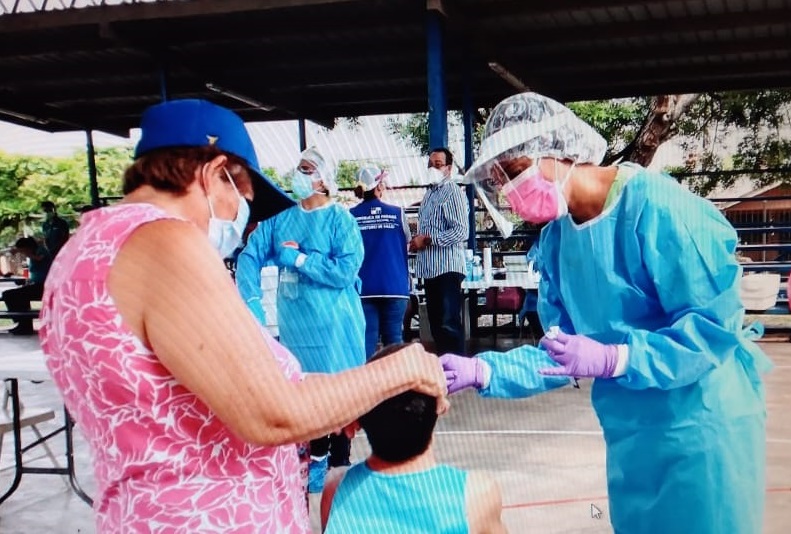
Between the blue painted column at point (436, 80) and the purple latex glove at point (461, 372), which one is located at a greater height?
the blue painted column at point (436, 80)

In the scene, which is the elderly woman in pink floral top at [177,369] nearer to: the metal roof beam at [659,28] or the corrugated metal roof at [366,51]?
the corrugated metal roof at [366,51]

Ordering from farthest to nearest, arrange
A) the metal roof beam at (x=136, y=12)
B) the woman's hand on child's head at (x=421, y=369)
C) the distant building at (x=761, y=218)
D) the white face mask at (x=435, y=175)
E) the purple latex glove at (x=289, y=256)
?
the distant building at (x=761, y=218), the metal roof beam at (x=136, y=12), the white face mask at (x=435, y=175), the purple latex glove at (x=289, y=256), the woman's hand on child's head at (x=421, y=369)

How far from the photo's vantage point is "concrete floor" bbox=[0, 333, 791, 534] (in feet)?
10.6

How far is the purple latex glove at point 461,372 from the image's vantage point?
166 cm

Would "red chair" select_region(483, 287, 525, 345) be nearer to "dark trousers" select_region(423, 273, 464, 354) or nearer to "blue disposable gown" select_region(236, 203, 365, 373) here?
"dark trousers" select_region(423, 273, 464, 354)

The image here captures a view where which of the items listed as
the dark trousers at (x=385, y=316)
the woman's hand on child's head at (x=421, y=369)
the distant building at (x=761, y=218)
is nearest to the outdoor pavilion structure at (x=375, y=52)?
the distant building at (x=761, y=218)

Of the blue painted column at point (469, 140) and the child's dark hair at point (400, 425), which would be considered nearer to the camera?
the child's dark hair at point (400, 425)

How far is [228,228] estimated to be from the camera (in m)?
1.39

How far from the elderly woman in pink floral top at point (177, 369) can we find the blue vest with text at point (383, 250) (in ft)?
11.8

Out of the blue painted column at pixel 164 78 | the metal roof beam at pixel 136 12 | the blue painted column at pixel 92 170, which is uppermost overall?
the metal roof beam at pixel 136 12

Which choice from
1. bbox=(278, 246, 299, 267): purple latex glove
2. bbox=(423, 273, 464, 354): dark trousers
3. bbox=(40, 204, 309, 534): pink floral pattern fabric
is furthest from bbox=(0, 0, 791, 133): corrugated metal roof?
bbox=(40, 204, 309, 534): pink floral pattern fabric

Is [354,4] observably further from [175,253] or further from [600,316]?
[175,253]

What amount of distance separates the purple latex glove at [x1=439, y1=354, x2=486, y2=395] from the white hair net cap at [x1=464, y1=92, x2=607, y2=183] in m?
0.49

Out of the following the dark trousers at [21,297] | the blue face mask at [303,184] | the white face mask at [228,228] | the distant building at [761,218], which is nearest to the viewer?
the white face mask at [228,228]
